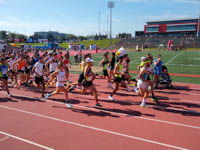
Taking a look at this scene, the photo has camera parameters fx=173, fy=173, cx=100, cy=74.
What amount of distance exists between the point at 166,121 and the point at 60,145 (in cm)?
384

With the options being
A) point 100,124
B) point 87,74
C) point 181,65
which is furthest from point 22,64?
point 181,65

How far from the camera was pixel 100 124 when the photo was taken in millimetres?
6102

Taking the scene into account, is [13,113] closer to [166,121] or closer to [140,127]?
[140,127]

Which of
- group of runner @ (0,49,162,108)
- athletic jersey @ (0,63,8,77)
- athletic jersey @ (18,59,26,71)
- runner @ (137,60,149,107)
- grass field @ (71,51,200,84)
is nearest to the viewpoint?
runner @ (137,60,149,107)

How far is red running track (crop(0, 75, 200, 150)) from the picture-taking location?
16.2ft

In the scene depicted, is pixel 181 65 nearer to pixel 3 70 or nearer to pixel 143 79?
pixel 143 79

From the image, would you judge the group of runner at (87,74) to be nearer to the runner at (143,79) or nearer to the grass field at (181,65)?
the runner at (143,79)

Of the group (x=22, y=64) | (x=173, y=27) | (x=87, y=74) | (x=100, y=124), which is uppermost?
(x=173, y=27)

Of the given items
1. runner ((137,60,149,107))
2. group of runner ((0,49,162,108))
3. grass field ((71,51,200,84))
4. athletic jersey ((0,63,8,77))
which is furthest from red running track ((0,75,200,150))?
grass field ((71,51,200,84))

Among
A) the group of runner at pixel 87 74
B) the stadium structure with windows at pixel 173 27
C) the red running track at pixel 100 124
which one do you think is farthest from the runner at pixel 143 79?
the stadium structure with windows at pixel 173 27

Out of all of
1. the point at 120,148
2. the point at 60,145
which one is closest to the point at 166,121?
the point at 120,148

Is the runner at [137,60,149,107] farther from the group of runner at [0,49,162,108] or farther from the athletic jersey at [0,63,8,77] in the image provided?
the athletic jersey at [0,63,8,77]

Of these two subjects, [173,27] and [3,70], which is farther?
[173,27]

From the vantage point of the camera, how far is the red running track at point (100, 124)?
494 cm
